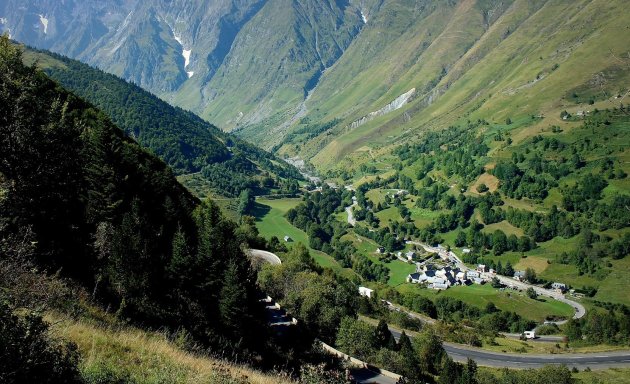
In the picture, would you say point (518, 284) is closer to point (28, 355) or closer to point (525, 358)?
point (525, 358)

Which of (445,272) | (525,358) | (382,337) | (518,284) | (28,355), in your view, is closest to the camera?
(28,355)

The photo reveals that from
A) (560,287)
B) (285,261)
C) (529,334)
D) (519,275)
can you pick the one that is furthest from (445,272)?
(285,261)

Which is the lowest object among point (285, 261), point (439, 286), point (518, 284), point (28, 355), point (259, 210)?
point (28, 355)

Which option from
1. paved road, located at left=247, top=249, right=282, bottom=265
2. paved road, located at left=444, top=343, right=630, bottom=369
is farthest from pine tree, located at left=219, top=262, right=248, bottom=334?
paved road, located at left=444, top=343, right=630, bottom=369

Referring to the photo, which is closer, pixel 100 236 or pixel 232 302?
pixel 100 236

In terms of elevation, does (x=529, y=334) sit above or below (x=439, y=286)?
below
